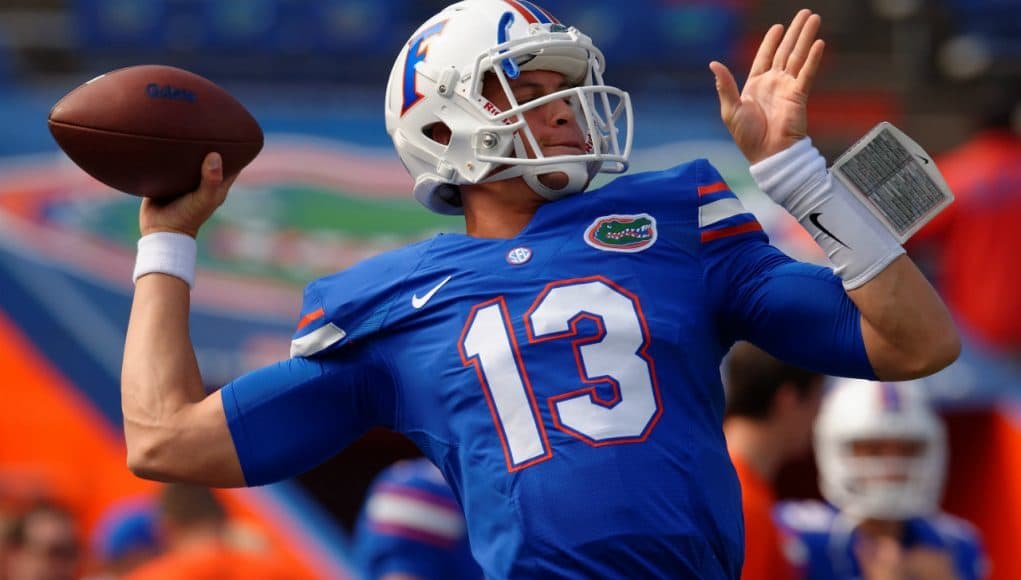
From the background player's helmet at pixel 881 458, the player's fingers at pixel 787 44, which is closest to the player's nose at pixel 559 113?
the player's fingers at pixel 787 44

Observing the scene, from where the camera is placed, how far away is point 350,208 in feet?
21.4

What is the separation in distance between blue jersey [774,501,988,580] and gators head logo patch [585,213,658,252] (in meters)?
2.02

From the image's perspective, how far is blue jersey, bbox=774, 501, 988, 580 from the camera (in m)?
4.39

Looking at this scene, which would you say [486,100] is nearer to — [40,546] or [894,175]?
[894,175]

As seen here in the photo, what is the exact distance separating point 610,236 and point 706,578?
1.78 ft

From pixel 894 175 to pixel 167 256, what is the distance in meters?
1.20

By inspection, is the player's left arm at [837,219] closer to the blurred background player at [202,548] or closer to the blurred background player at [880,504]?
the blurred background player at [880,504]

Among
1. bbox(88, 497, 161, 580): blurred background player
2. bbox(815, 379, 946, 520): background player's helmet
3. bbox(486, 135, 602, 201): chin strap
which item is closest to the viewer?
bbox(486, 135, 602, 201): chin strap

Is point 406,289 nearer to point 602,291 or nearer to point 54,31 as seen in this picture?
point 602,291

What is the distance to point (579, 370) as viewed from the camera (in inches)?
91.2

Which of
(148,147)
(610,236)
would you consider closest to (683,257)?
(610,236)

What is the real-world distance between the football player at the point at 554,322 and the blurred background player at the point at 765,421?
3.92 ft

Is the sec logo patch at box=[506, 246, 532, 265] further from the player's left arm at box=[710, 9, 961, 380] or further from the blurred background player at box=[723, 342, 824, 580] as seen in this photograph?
the blurred background player at box=[723, 342, 824, 580]

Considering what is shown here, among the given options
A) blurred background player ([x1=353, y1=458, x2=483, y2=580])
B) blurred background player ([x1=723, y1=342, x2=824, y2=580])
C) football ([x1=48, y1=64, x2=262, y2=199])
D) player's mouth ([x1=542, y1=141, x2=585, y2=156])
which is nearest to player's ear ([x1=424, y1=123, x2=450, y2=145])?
player's mouth ([x1=542, y1=141, x2=585, y2=156])
